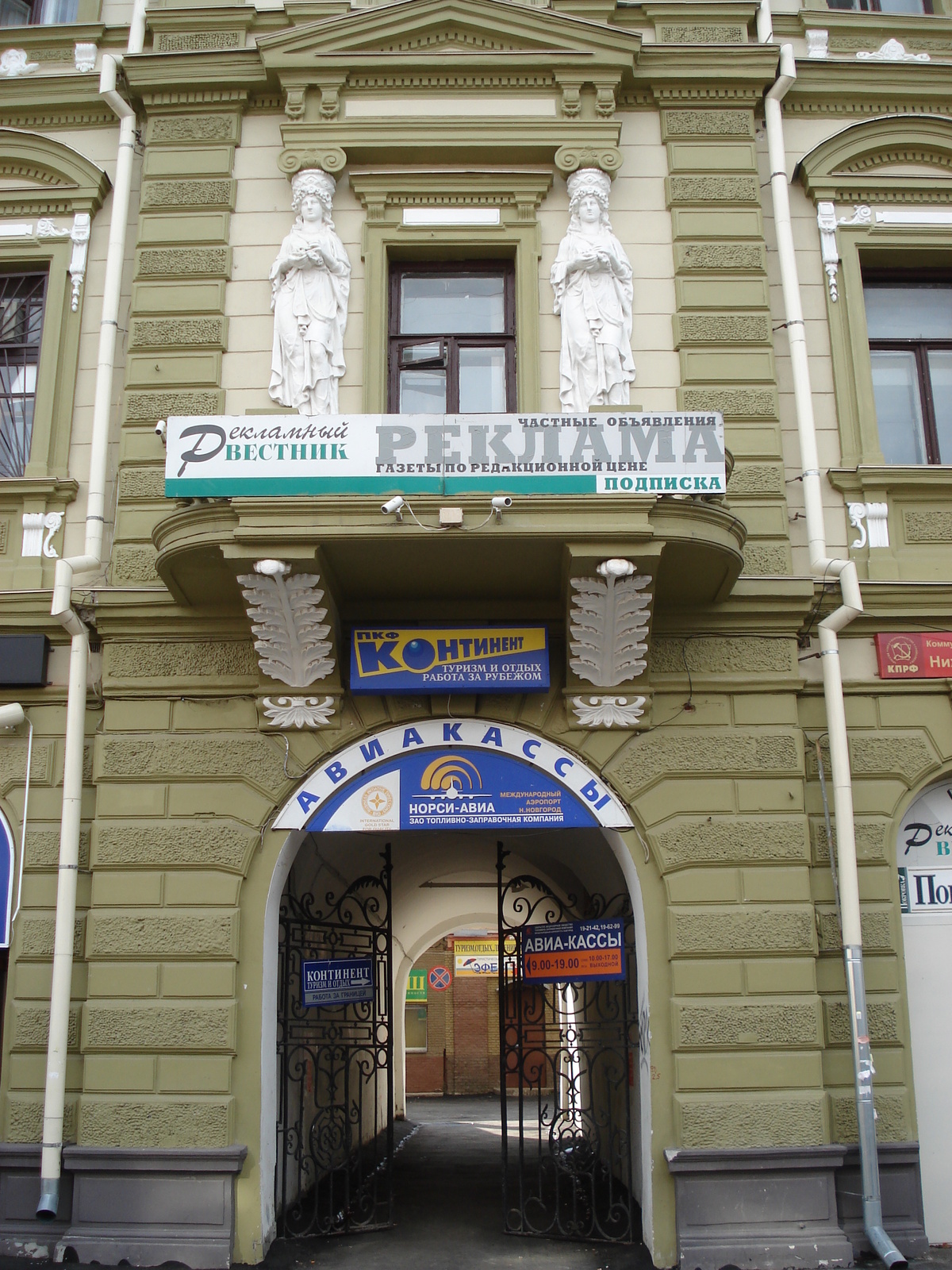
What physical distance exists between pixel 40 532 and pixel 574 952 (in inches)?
198

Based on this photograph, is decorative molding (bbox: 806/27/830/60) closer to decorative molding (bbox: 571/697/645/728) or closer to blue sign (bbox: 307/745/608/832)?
decorative molding (bbox: 571/697/645/728)

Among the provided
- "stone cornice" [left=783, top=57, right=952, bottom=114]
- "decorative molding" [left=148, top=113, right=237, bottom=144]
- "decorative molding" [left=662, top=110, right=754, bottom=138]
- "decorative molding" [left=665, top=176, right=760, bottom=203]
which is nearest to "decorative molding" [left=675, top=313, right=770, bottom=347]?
"decorative molding" [left=665, top=176, right=760, bottom=203]

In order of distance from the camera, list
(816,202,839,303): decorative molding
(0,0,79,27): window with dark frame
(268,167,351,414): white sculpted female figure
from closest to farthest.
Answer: (268,167,351,414): white sculpted female figure
(816,202,839,303): decorative molding
(0,0,79,27): window with dark frame

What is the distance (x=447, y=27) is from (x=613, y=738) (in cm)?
589

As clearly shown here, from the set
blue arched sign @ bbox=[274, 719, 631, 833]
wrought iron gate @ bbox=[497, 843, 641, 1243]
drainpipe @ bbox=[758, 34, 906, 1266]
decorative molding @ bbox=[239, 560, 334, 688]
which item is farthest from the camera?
wrought iron gate @ bbox=[497, 843, 641, 1243]

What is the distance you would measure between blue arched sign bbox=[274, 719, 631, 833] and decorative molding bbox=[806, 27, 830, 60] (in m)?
6.25

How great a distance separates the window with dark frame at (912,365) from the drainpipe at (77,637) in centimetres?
594

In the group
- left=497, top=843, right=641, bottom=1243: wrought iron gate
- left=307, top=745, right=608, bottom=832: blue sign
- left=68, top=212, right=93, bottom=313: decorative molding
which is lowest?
left=497, top=843, right=641, bottom=1243: wrought iron gate

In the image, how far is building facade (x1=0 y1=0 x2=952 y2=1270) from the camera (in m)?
7.31

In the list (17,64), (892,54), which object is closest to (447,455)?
(892,54)

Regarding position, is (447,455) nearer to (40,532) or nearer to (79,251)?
(40,532)

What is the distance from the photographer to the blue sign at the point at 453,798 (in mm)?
7895

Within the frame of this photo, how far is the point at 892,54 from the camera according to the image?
959cm

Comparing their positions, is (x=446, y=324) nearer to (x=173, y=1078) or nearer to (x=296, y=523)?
(x=296, y=523)
